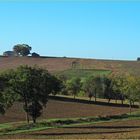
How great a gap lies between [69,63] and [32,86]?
114926mm

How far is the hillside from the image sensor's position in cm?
16781

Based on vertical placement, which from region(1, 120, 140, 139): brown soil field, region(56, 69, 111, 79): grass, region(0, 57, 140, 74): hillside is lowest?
region(1, 120, 140, 139): brown soil field

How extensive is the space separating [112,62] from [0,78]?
12157 centimetres

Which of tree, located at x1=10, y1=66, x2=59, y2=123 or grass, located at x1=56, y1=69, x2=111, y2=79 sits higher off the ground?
grass, located at x1=56, y1=69, x2=111, y2=79

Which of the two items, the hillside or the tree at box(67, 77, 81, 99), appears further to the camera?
the hillside

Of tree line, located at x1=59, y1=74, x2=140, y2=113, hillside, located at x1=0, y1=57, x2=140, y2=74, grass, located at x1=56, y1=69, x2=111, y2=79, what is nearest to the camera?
tree line, located at x1=59, y1=74, x2=140, y2=113

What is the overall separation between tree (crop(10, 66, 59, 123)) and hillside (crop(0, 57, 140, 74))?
101 meters

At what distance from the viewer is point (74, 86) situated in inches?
5133

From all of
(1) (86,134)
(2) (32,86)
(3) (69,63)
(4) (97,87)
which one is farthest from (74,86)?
(1) (86,134)

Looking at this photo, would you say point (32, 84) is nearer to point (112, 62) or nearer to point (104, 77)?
point (104, 77)

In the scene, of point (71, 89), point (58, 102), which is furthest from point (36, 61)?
point (58, 102)

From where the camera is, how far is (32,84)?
62.8 meters

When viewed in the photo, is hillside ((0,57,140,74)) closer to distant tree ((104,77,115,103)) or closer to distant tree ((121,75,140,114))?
distant tree ((104,77,115,103))

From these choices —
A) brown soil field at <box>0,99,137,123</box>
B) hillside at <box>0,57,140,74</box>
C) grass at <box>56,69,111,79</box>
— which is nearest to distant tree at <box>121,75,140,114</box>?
brown soil field at <box>0,99,137,123</box>
